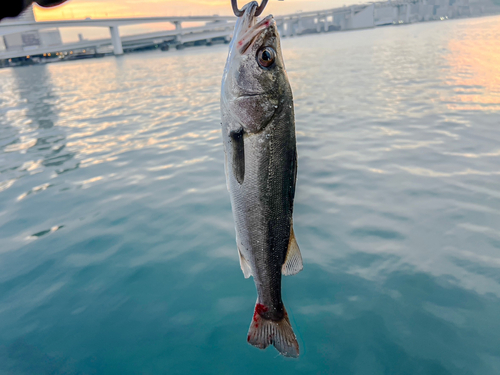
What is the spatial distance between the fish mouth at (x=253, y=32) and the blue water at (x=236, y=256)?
396 cm

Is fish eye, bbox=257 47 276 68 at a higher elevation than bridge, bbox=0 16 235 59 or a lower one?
lower

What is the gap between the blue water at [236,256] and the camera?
4.88 metres

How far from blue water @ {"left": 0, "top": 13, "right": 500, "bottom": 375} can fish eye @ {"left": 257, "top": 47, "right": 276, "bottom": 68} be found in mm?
3820

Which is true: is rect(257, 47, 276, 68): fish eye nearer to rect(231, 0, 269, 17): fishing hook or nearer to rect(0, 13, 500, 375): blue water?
rect(231, 0, 269, 17): fishing hook

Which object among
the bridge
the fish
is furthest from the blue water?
the bridge

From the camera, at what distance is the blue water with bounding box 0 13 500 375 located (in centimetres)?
Result: 488

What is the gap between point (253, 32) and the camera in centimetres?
277

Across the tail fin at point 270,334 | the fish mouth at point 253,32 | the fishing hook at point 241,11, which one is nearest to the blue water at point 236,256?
the tail fin at point 270,334

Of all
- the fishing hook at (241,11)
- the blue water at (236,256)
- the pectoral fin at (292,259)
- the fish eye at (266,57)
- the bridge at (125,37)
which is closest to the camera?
the fishing hook at (241,11)

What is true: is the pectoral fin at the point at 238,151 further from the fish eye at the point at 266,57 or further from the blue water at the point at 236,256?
the blue water at the point at 236,256

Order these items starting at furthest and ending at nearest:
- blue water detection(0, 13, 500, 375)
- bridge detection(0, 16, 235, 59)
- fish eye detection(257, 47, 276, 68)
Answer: bridge detection(0, 16, 235, 59)
blue water detection(0, 13, 500, 375)
fish eye detection(257, 47, 276, 68)

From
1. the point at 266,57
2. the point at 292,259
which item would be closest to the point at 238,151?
the point at 266,57

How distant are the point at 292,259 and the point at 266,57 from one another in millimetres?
1813

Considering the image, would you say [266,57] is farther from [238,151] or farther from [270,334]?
[270,334]
